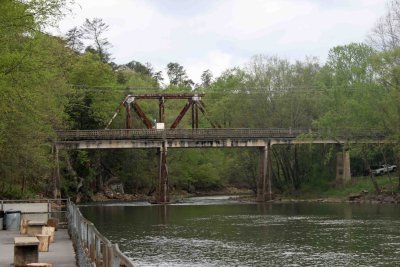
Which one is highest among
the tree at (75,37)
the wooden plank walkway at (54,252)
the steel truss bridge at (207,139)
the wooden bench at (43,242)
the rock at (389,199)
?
the tree at (75,37)

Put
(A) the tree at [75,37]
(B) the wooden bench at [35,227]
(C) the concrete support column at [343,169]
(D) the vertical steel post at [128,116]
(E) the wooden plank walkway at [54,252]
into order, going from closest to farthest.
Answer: (E) the wooden plank walkway at [54,252] < (B) the wooden bench at [35,227] < (C) the concrete support column at [343,169] < (D) the vertical steel post at [128,116] < (A) the tree at [75,37]

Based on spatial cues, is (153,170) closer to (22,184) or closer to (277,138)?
(277,138)

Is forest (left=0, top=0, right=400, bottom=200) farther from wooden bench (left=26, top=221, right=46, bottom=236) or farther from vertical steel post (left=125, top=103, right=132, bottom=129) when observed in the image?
wooden bench (left=26, top=221, right=46, bottom=236)

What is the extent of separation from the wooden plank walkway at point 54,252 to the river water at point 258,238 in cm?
305

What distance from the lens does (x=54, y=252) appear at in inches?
832

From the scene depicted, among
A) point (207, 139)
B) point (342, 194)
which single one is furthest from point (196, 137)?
point (342, 194)

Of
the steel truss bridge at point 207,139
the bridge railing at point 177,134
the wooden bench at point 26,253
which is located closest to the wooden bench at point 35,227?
the wooden bench at point 26,253

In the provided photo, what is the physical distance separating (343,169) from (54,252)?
194 ft

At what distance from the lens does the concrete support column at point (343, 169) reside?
7586cm

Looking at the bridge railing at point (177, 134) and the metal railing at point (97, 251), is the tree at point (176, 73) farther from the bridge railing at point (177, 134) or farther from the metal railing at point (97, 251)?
the metal railing at point (97, 251)

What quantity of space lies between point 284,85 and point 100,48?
139 ft

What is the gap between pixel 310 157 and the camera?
82.2m

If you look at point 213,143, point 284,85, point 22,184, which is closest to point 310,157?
point 284,85

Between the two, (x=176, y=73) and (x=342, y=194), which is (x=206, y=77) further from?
(x=342, y=194)
